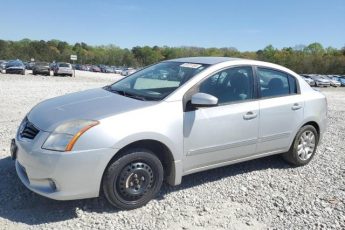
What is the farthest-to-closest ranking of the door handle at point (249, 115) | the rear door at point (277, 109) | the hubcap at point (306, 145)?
the hubcap at point (306, 145)
the rear door at point (277, 109)
the door handle at point (249, 115)

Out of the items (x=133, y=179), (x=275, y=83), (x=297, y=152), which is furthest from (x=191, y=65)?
(x=297, y=152)

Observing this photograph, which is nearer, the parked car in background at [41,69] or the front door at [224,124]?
the front door at [224,124]

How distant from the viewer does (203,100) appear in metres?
3.89

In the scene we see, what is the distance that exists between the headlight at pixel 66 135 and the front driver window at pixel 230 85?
1480 mm

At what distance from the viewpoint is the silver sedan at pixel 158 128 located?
342 cm

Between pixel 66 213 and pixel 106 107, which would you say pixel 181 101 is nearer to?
pixel 106 107

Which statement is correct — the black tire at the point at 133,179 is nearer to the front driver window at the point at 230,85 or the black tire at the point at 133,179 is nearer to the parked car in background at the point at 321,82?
the front driver window at the point at 230,85

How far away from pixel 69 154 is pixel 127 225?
905mm

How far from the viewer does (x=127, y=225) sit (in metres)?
3.51

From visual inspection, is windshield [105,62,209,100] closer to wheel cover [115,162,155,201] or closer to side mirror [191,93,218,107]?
side mirror [191,93,218,107]

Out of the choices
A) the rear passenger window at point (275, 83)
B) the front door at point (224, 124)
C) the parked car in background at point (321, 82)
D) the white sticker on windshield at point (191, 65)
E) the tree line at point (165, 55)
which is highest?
the tree line at point (165, 55)

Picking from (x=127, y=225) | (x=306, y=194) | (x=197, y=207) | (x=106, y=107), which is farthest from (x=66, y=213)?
(x=306, y=194)

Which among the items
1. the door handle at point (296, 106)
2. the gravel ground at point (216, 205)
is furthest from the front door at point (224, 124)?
the door handle at point (296, 106)

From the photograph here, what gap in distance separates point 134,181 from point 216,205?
101 centimetres
